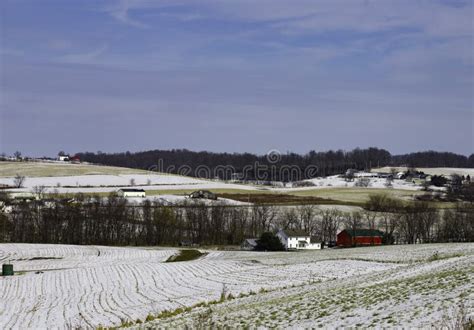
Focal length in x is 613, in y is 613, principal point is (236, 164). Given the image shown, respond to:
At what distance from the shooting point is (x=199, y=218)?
95812mm

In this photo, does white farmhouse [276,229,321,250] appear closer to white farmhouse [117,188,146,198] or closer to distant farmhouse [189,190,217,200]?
distant farmhouse [189,190,217,200]

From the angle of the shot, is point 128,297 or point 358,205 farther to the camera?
point 358,205

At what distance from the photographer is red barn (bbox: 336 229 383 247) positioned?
3292 inches

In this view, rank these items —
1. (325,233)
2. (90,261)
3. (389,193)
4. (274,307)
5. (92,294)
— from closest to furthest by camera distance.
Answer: (274,307)
(92,294)
(90,261)
(325,233)
(389,193)

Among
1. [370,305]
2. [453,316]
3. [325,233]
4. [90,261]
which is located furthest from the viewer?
[325,233]

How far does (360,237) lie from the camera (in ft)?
277

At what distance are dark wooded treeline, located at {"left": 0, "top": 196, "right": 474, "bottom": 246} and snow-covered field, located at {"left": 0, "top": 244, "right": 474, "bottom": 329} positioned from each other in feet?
133

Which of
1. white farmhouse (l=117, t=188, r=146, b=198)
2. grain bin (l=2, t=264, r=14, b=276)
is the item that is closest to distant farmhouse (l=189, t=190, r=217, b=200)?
white farmhouse (l=117, t=188, r=146, b=198)

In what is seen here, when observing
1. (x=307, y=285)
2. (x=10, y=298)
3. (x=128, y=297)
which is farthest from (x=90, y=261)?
(x=307, y=285)

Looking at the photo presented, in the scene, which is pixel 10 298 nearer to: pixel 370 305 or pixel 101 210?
pixel 370 305

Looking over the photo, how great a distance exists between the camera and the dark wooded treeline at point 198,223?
88938 millimetres

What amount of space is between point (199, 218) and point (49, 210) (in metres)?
23.8

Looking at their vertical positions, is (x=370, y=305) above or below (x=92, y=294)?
above

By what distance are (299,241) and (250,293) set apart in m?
57.5
